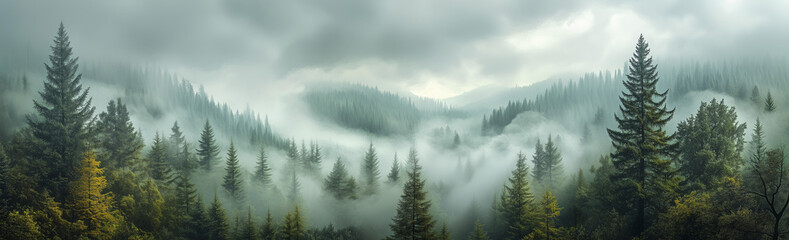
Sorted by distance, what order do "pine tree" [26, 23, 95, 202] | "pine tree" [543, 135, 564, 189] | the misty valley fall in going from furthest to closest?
"pine tree" [543, 135, 564, 189]
"pine tree" [26, 23, 95, 202]
the misty valley

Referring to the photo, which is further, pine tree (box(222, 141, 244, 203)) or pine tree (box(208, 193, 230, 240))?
pine tree (box(222, 141, 244, 203))

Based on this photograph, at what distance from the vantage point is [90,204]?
3909 cm

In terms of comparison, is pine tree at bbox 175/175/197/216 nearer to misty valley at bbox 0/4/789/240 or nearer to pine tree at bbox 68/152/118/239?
misty valley at bbox 0/4/789/240

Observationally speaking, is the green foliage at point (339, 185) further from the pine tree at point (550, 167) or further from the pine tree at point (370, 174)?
the pine tree at point (550, 167)

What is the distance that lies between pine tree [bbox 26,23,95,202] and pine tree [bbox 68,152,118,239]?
2751 mm

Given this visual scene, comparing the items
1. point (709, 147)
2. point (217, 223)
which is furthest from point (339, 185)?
point (709, 147)

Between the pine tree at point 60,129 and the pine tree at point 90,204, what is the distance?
2751 millimetres

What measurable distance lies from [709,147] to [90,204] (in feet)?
191

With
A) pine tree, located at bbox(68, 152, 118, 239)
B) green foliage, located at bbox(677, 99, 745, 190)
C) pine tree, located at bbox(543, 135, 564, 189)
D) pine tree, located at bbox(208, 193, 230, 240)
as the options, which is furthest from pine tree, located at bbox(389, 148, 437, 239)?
pine tree, located at bbox(543, 135, 564, 189)

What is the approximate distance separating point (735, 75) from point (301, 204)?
19908 cm

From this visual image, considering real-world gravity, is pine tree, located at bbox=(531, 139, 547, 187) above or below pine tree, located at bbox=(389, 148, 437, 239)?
above

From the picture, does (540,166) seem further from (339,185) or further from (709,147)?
(709,147)

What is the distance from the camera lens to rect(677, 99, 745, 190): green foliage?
34.8 meters

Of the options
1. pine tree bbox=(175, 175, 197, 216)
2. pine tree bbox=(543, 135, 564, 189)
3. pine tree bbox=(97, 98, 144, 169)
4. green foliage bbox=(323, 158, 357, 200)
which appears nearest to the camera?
pine tree bbox=(97, 98, 144, 169)
